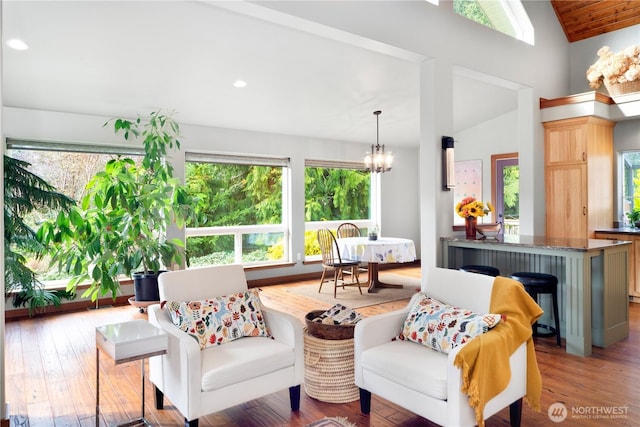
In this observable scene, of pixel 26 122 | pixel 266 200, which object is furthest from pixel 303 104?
pixel 26 122

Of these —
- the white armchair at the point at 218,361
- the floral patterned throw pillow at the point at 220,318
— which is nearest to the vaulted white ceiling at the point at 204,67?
the white armchair at the point at 218,361

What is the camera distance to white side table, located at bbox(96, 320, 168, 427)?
207 cm

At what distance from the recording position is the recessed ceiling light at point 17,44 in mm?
3680

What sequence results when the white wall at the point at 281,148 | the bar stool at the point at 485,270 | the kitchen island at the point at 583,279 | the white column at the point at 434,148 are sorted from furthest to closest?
the white wall at the point at 281,148
the white column at the point at 434,148
the bar stool at the point at 485,270
the kitchen island at the point at 583,279

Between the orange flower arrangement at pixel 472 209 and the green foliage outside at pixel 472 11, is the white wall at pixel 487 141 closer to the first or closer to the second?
the green foliage outside at pixel 472 11

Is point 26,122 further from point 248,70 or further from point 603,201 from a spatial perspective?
point 603,201

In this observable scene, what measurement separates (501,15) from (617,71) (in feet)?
5.17

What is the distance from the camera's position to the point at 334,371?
2682 millimetres

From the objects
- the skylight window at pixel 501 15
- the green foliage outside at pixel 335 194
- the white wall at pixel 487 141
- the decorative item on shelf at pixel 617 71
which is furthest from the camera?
the green foliage outside at pixel 335 194

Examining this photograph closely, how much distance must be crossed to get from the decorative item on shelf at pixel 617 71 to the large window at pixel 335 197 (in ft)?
12.2

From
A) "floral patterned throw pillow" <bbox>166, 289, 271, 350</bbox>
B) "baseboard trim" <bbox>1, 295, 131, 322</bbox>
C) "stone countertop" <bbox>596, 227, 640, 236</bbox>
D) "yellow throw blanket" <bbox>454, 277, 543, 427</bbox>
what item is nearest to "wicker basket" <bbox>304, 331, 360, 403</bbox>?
"floral patterned throw pillow" <bbox>166, 289, 271, 350</bbox>

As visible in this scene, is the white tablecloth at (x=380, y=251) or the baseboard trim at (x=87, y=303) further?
the white tablecloth at (x=380, y=251)

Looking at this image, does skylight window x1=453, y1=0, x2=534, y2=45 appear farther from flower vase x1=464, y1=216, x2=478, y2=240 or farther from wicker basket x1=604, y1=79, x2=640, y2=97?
flower vase x1=464, y1=216, x2=478, y2=240

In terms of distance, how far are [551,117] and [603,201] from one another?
1.28m
